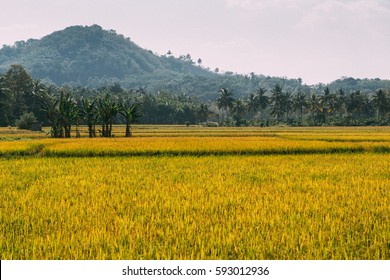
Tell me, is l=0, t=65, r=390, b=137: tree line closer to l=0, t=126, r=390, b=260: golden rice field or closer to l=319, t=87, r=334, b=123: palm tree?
→ l=319, t=87, r=334, b=123: palm tree

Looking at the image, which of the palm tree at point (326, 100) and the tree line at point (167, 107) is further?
the palm tree at point (326, 100)

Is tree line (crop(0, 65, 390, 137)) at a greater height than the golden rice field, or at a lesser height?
greater

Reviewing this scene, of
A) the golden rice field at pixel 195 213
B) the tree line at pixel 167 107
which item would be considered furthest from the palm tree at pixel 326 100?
the golden rice field at pixel 195 213

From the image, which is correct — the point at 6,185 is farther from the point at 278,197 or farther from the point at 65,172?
the point at 278,197

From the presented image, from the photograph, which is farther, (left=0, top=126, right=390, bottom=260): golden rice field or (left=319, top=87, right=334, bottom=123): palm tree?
(left=319, top=87, right=334, bottom=123): palm tree

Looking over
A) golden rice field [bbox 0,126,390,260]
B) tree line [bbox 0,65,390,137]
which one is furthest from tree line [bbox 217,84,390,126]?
golden rice field [bbox 0,126,390,260]

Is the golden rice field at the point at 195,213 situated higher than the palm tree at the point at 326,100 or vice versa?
the palm tree at the point at 326,100

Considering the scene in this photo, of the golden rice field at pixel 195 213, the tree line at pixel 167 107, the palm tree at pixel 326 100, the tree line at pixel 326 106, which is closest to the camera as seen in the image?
the golden rice field at pixel 195 213

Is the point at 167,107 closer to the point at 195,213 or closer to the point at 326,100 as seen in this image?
the point at 326,100

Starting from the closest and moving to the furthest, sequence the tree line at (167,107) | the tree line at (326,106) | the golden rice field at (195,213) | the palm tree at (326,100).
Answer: the golden rice field at (195,213) < the tree line at (167,107) < the tree line at (326,106) < the palm tree at (326,100)

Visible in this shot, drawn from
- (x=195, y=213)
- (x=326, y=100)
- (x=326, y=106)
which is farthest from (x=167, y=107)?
(x=195, y=213)

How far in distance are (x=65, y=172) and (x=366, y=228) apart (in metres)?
10.4

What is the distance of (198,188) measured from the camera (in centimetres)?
1020

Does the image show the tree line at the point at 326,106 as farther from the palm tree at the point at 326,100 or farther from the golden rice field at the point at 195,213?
the golden rice field at the point at 195,213
